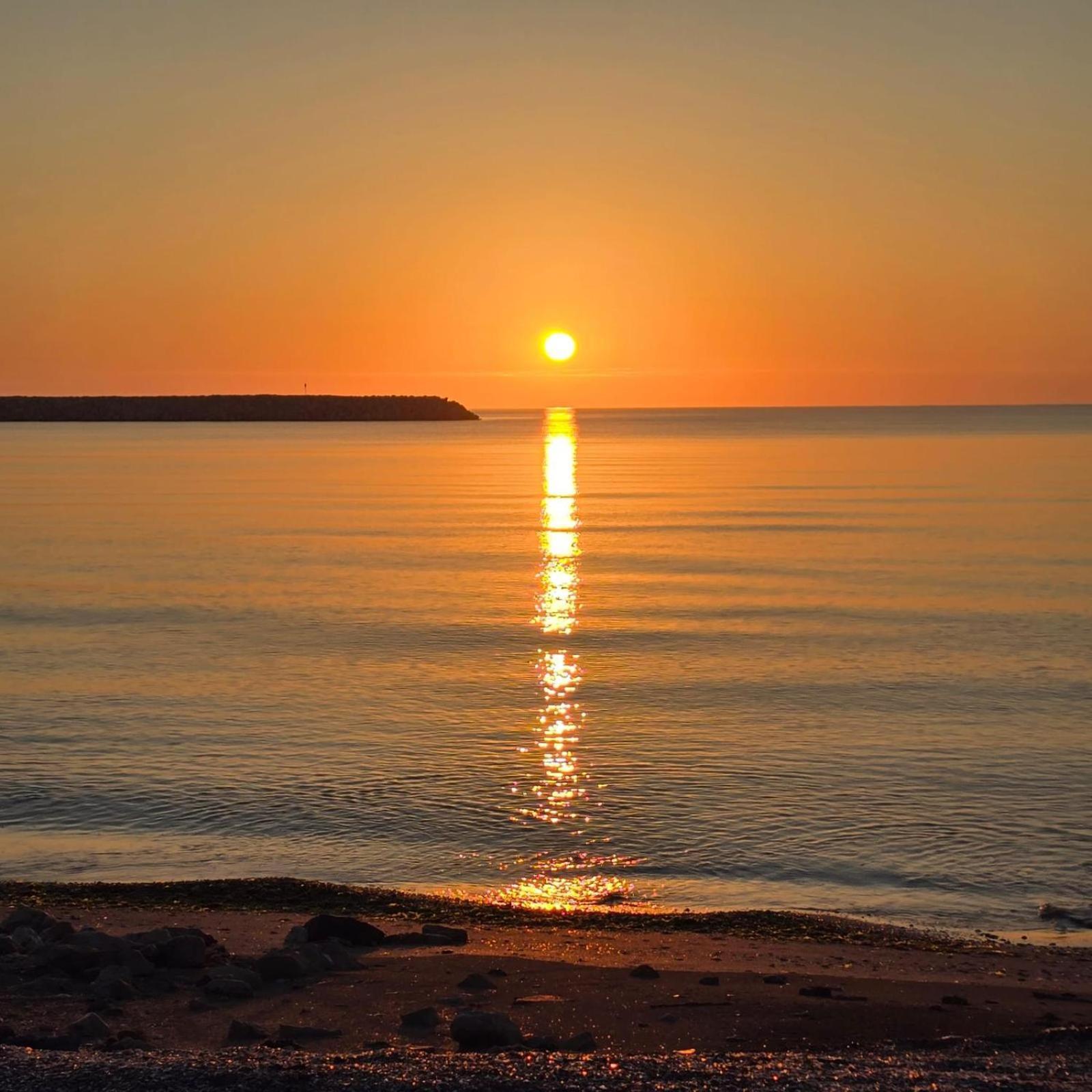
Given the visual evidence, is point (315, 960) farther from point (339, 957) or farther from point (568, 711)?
point (568, 711)

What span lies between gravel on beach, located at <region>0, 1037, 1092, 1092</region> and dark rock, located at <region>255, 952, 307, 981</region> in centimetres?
173

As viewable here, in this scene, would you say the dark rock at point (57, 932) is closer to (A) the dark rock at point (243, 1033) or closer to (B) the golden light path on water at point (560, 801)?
(A) the dark rock at point (243, 1033)

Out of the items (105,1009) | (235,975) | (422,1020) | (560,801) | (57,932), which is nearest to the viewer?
(422,1020)

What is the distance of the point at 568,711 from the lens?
2020cm

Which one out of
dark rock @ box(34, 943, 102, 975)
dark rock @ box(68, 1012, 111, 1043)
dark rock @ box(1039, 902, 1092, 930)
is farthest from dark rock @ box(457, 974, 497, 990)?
dark rock @ box(1039, 902, 1092, 930)

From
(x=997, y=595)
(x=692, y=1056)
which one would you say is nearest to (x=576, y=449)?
(x=997, y=595)

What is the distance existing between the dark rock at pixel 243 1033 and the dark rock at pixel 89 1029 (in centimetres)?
75

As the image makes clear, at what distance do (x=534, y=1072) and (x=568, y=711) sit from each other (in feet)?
41.7

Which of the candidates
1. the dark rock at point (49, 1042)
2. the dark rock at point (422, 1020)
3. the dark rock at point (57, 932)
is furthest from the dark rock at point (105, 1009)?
the dark rock at point (422, 1020)

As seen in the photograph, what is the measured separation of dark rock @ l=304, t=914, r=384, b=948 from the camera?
10664 mm

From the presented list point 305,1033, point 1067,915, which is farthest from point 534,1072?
point 1067,915

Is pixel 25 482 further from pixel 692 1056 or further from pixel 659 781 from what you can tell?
pixel 692 1056

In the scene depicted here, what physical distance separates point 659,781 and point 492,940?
18.0 ft

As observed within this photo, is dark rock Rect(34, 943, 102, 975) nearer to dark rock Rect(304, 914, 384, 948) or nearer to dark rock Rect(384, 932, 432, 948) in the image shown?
dark rock Rect(304, 914, 384, 948)
